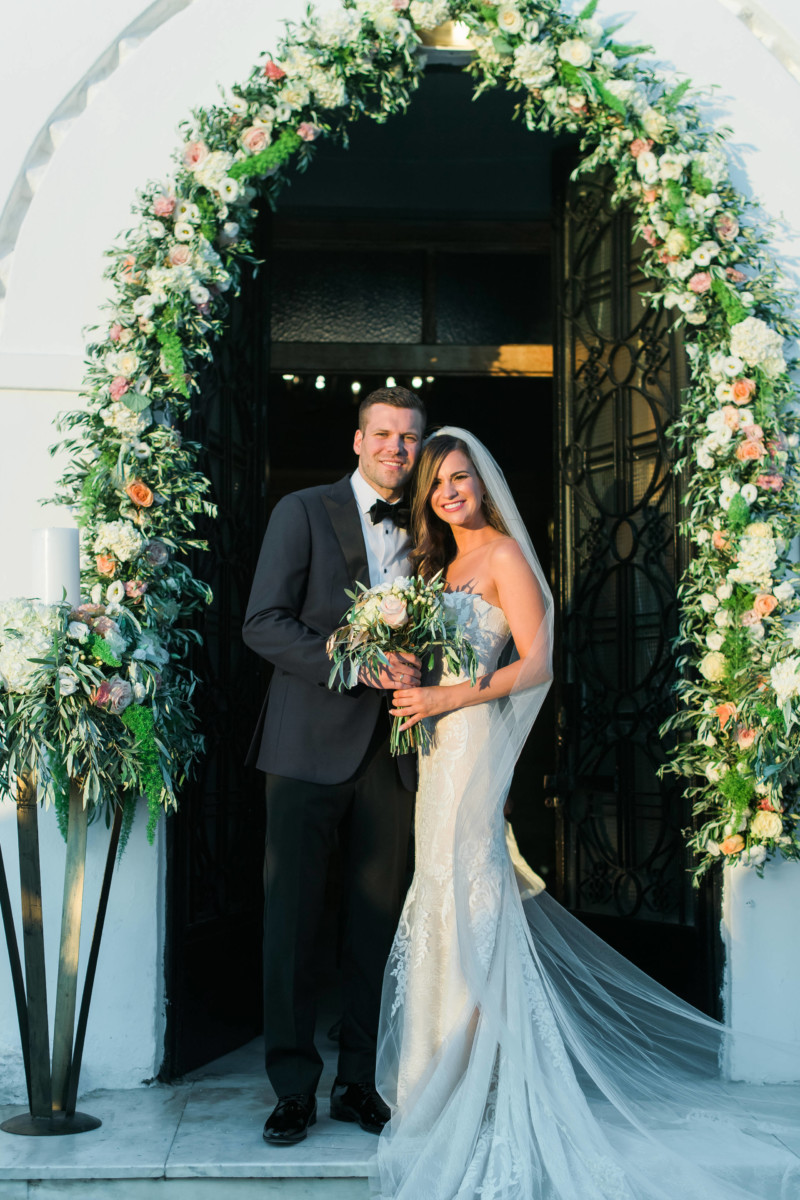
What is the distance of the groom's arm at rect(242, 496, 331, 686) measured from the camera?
11.1 feet

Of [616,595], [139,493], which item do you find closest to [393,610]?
[139,493]

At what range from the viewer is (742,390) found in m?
3.80

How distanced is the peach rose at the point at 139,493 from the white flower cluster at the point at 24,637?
1.91ft

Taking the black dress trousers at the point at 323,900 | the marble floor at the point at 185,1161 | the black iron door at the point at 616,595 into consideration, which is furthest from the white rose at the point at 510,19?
the marble floor at the point at 185,1161

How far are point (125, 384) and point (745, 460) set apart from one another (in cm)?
214

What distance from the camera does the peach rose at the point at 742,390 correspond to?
149 inches

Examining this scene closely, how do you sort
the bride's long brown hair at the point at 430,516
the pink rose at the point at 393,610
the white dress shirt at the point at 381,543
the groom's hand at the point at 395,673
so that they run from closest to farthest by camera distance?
the pink rose at the point at 393,610 → the groom's hand at the point at 395,673 → the bride's long brown hair at the point at 430,516 → the white dress shirt at the point at 381,543

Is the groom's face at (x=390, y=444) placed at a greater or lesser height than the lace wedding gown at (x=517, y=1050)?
greater

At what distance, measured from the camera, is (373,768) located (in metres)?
3.53

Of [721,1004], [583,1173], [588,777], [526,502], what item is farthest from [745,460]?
[526,502]

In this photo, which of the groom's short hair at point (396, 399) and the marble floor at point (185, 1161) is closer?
the marble floor at point (185, 1161)

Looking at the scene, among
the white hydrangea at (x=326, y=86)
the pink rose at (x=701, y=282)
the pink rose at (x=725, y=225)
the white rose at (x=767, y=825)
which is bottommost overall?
the white rose at (x=767, y=825)

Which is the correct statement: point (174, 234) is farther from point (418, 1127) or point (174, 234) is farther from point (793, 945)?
point (793, 945)

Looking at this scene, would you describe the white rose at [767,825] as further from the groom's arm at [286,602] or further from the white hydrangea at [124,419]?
the white hydrangea at [124,419]
